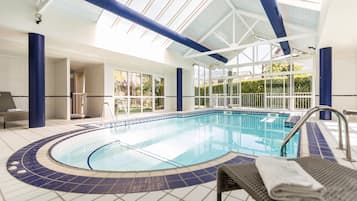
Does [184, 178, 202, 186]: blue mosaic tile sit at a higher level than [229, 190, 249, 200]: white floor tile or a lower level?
higher

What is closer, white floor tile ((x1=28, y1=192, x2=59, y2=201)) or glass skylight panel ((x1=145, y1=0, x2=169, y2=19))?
white floor tile ((x1=28, y1=192, x2=59, y2=201))

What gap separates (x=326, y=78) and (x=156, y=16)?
19.9 ft

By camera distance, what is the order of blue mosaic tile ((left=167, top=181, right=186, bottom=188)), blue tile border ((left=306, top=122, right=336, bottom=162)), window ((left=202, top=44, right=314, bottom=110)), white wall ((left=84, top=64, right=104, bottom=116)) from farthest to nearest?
1. window ((left=202, top=44, right=314, bottom=110))
2. white wall ((left=84, top=64, right=104, bottom=116))
3. blue tile border ((left=306, top=122, right=336, bottom=162))
4. blue mosaic tile ((left=167, top=181, right=186, bottom=188))

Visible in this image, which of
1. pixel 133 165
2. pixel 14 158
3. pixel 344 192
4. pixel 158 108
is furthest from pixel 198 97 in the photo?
pixel 344 192

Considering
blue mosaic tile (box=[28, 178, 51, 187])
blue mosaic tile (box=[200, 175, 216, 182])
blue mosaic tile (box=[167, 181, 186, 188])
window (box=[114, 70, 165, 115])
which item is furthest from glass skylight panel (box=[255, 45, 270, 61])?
blue mosaic tile (box=[28, 178, 51, 187])

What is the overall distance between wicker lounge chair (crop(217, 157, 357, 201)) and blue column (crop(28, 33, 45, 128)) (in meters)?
5.06

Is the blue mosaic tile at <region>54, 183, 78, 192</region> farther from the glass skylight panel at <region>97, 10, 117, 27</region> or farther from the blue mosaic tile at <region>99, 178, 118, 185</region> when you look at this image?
the glass skylight panel at <region>97, 10, 117, 27</region>

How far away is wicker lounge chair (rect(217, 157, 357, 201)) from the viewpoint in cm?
94

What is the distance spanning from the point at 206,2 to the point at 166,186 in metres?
7.17

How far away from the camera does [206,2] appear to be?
707cm

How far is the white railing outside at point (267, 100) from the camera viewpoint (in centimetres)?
959

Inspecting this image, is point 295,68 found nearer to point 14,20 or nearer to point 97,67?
point 97,67

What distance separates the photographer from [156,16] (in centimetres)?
647

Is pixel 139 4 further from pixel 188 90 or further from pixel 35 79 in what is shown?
→ pixel 188 90
